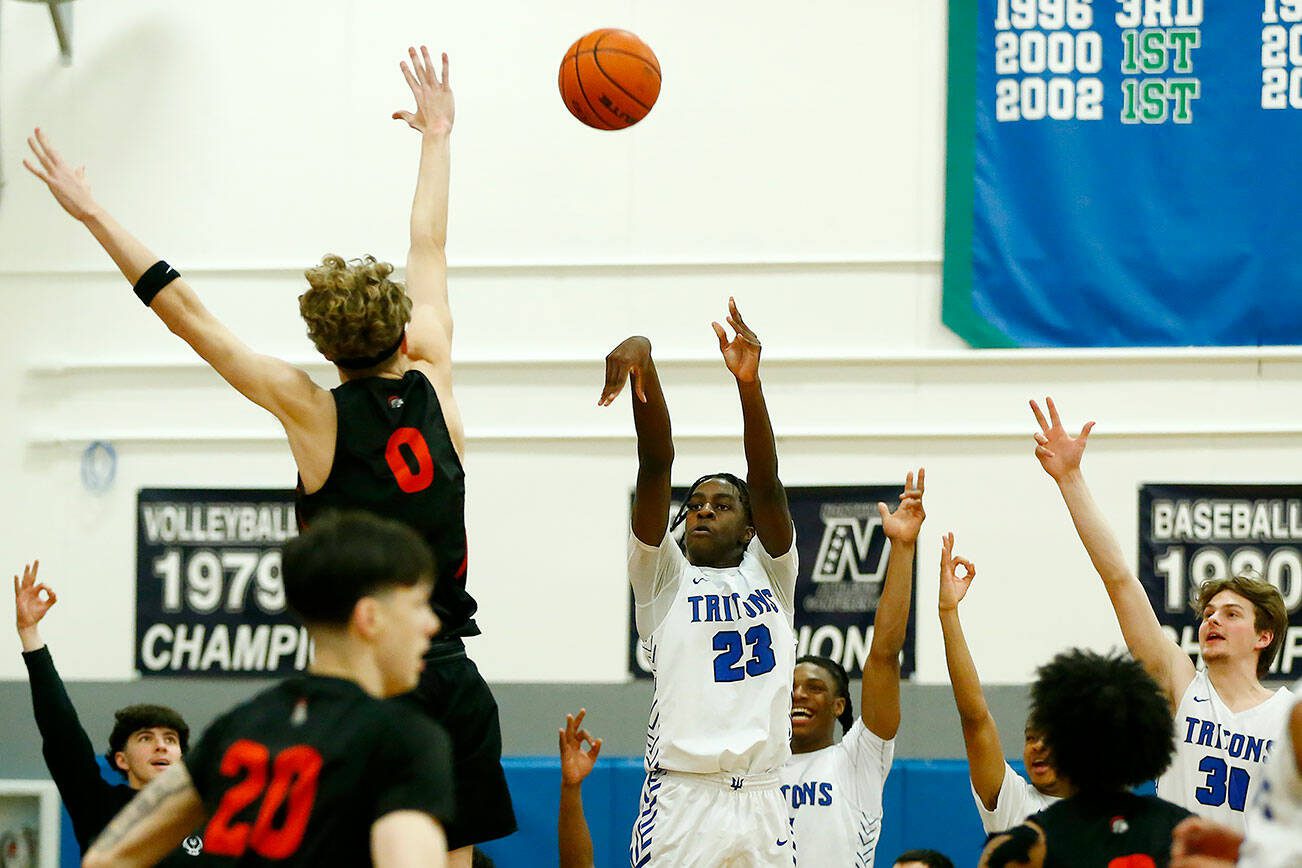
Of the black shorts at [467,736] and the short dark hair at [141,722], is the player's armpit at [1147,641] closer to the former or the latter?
the black shorts at [467,736]

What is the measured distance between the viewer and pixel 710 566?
4891 millimetres

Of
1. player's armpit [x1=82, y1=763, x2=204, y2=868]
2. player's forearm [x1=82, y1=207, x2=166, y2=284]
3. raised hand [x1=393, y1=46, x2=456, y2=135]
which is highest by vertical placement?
raised hand [x1=393, y1=46, x2=456, y2=135]

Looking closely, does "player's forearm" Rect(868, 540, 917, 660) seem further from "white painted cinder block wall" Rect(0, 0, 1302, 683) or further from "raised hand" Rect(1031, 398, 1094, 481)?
"white painted cinder block wall" Rect(0, 0, 1302, 683)

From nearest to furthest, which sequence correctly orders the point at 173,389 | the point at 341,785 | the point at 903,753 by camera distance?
the point at 341,785 → the point at 903,753 → the point at 173,389

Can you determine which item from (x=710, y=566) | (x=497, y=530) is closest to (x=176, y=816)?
(x=710, y=566)

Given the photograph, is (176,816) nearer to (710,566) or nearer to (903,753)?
(710,566)

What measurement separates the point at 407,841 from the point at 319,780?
0.61 ft

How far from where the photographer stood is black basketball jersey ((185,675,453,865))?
2209 mm

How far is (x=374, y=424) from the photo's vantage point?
11.4 feet

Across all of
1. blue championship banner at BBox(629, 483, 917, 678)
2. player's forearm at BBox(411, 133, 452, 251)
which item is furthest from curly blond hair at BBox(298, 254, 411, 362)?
blue championship banner at BBox(629, 483, 917, 678)

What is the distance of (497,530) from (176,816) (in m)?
4.86

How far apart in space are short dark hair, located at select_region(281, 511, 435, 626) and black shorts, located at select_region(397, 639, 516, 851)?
123 centimetres

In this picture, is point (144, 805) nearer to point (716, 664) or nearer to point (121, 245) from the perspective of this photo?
point (121, 245)

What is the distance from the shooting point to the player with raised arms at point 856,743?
490 cm
